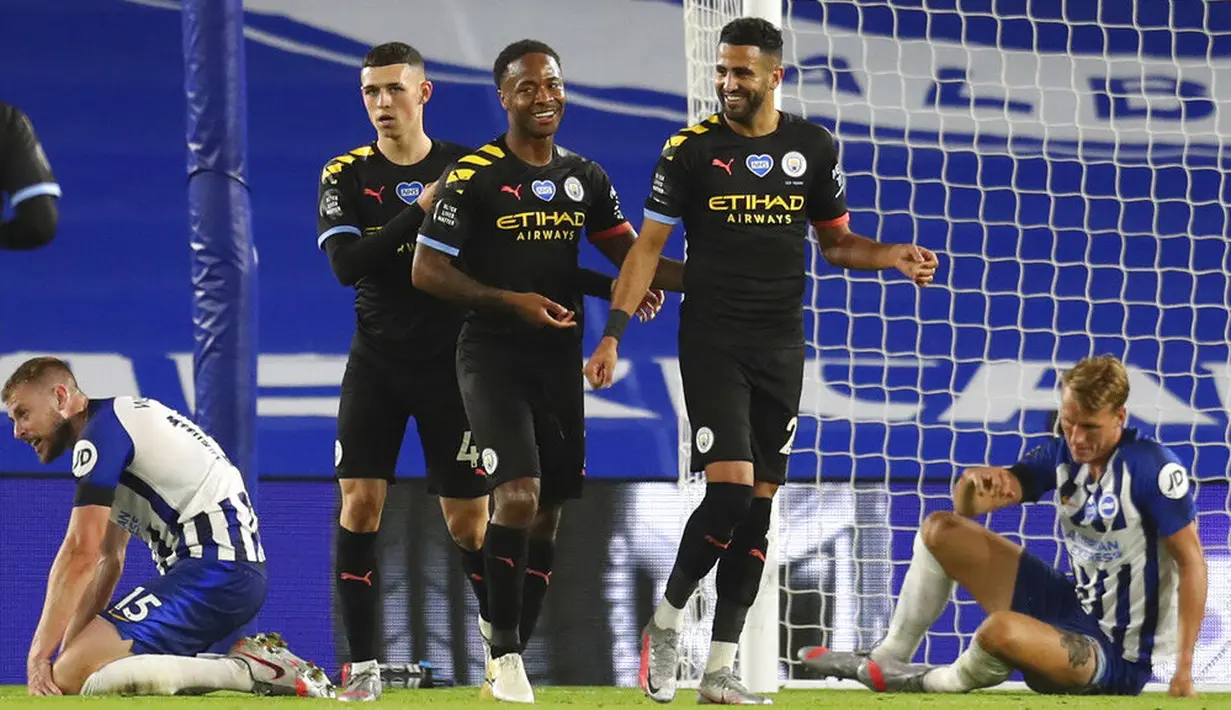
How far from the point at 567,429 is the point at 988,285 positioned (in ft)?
13.6

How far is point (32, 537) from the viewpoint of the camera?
6691 mm

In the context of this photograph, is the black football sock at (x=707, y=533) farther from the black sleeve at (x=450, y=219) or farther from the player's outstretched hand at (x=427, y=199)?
the player's outstretched hand at (x=427, y=199)

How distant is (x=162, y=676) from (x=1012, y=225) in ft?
14.6

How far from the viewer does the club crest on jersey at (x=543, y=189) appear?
463 cm

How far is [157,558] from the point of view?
17.6 ft

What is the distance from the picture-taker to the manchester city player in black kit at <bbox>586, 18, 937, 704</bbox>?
4477 mm

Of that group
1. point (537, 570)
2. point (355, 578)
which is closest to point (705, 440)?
point (537, 570)

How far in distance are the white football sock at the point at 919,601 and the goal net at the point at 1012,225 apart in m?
1.84

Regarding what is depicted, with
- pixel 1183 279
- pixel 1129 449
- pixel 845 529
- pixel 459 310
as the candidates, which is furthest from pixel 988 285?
pixel 459 310

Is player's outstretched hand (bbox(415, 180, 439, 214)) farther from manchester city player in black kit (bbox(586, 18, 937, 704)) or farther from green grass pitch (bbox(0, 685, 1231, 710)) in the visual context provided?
green grass pitch (bbox(0, 685, 1231, 710))

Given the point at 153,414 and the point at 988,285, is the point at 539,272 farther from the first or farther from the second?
the point at 988,285

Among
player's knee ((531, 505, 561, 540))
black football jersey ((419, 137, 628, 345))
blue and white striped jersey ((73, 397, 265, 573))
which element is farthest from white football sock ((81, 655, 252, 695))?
black football jersey ((419, 137, 628, 345))

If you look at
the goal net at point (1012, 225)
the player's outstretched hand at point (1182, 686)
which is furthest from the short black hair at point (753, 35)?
the goal net at point (1012, 225)

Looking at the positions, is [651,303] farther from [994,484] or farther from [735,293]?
[994,484]
